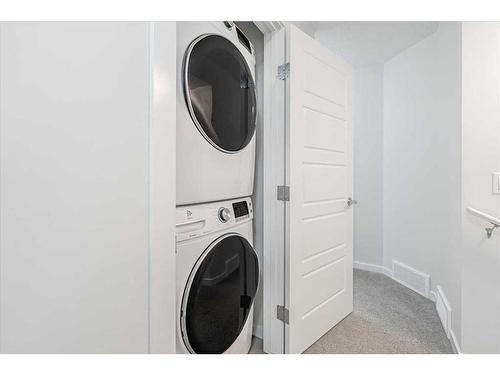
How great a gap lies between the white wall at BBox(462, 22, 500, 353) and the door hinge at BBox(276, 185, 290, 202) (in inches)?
37.7

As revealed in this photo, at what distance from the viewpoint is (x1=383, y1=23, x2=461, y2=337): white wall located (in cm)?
171

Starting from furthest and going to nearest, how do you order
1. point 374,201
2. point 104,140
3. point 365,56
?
point 374,201, point 365,56, point 104,140

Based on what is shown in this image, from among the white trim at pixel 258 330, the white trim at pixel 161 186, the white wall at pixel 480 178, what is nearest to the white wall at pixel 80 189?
the white trim at pixel 161 186

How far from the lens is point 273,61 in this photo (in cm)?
155

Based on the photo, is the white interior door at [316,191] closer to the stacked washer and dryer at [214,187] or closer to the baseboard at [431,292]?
the stacked washer and dryer at [214,187]

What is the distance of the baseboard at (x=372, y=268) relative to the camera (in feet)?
9.60

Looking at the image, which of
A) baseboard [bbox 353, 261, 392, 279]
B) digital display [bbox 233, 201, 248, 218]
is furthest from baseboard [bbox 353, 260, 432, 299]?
digital display [bbox 233, 201, 248, 218]

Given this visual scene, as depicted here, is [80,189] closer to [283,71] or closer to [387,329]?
[283,71]

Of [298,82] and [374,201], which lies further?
[374,201]

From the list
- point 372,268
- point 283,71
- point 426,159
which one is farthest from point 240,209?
point 372,268
